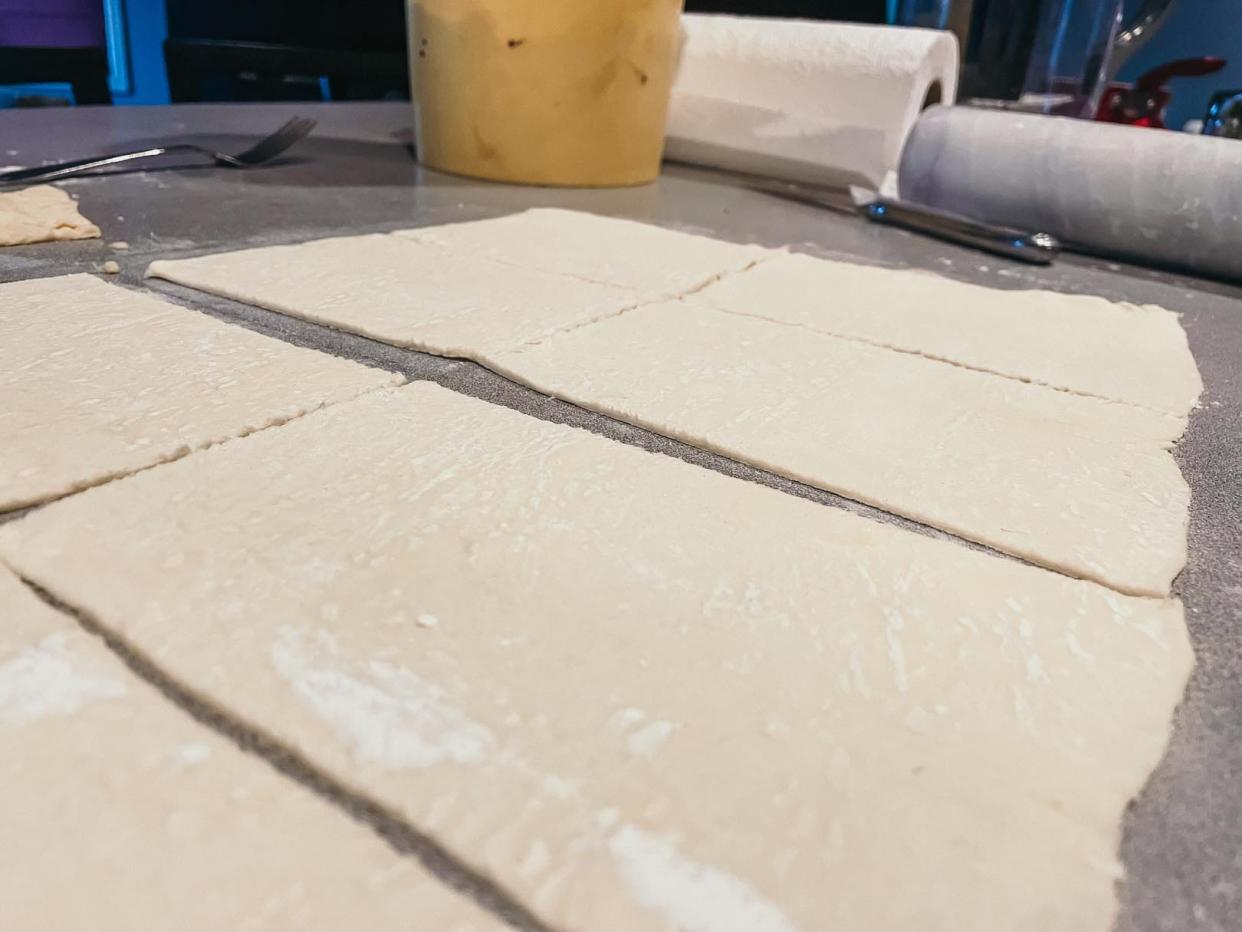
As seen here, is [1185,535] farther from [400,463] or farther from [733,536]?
[400,463]

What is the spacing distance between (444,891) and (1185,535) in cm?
45

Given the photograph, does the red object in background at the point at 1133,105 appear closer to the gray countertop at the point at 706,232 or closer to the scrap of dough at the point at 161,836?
the gray countertop at the point at 706,232

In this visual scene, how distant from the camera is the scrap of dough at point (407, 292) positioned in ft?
2.35

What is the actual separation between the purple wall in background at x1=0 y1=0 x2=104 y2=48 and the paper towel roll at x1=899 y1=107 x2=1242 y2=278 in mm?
2186

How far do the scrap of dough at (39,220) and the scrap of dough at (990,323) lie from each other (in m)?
0.65

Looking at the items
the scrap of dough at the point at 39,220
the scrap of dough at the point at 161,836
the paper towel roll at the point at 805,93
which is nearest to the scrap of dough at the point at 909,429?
the scrap of dough at the point at 161,836

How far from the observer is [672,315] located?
0.80 meters

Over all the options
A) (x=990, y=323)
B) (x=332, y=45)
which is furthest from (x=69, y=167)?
(x=332, y=45)

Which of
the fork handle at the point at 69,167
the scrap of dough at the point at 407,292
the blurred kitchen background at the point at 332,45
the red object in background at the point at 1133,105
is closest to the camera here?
the scrap of dough at the point at 407,292

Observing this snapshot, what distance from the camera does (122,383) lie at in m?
0.57

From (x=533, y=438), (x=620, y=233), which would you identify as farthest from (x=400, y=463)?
(x=620, y=233)

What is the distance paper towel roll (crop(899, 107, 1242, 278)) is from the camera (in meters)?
1.18

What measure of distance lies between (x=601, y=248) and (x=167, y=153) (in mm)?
756

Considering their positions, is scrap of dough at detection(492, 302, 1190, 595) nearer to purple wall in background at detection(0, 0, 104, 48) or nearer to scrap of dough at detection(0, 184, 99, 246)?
scrap of dough at detection(0, 184, 99, 246)
